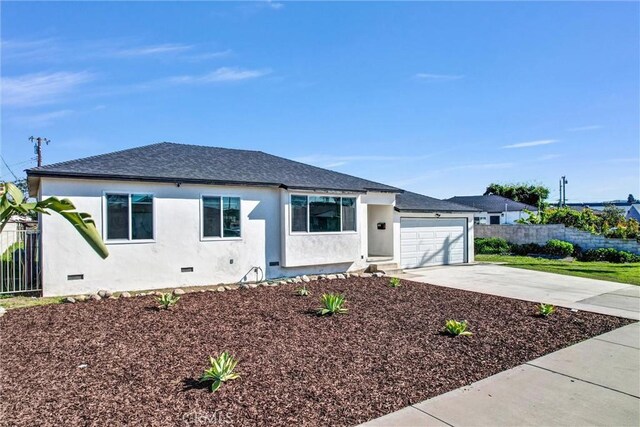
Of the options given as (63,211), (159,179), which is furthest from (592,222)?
(63,211)

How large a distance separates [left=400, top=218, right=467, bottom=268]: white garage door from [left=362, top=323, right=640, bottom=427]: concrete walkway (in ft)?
37.0

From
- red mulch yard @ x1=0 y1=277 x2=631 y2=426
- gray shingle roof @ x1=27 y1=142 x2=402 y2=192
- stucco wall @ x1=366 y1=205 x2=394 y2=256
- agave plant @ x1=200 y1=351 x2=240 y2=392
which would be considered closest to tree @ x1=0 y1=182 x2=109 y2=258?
red mulch yard @ x1=0 y1=277 x2=631 y2=426

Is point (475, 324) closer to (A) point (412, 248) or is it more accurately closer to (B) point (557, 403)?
(B) point (557, 403)

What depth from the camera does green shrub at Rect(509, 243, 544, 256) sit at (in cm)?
2345

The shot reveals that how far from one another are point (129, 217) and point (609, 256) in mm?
24875

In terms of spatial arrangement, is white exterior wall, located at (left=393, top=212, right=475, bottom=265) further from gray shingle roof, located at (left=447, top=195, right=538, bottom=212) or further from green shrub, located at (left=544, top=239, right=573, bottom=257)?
gray shingle roof, located at (left=447, top=195, right=538, bottom=212)

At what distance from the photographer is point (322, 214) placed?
45.7 ft

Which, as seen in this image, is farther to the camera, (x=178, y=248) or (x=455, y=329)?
(x=178, y=248)

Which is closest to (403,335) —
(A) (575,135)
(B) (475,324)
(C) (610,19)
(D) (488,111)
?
(B) (475,324)

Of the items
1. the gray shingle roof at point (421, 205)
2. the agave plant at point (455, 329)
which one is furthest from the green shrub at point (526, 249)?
the agave plant at point (455, 329)

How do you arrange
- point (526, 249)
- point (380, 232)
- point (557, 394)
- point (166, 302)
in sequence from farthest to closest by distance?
point (526, 249) < point (380, 232) < point (166, 302) < point (557, 394)

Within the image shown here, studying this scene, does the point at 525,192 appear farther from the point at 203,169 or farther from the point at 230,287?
the point at 230,287

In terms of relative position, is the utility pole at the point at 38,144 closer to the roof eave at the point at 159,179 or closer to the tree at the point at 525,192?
the roof eave at the point at 159,179

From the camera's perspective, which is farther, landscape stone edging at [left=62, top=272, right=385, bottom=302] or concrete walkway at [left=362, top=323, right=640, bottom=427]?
landscape stone edging at [left=62, top=272, right=385, bottom=302]
